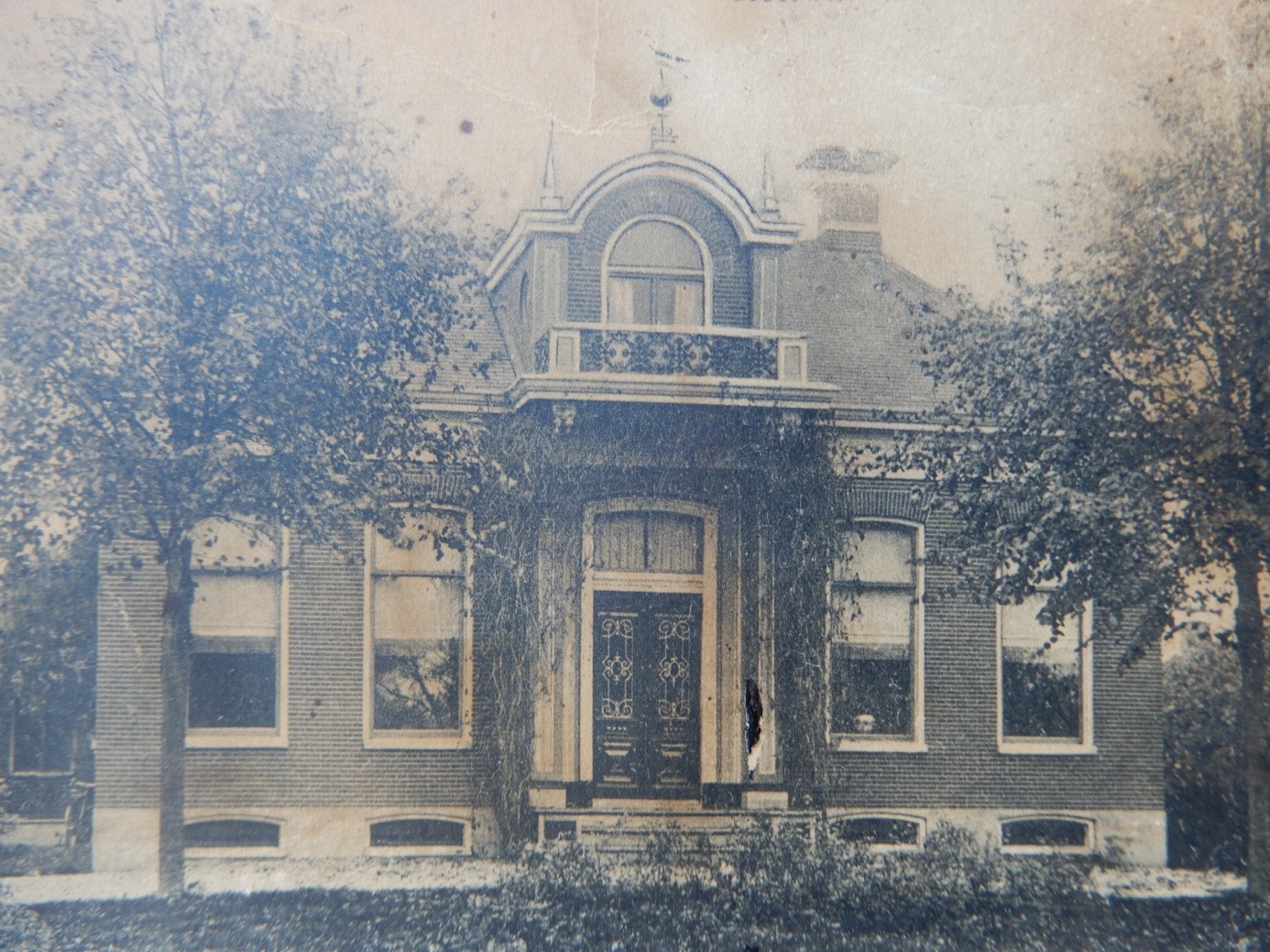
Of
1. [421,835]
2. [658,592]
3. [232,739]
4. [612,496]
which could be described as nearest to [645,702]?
[658,592]

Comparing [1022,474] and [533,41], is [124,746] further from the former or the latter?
[1022,474]

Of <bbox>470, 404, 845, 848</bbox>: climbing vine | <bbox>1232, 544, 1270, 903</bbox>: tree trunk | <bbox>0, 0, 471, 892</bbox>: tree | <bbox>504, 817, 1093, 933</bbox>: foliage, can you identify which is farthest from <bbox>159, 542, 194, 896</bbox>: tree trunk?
<bbox>1232, 544, 1270, 903</bbox>: tree trunk

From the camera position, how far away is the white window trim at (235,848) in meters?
4.88

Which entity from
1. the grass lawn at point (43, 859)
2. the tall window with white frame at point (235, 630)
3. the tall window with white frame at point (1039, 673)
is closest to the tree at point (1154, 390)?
the tall window with white frame at point (1039, 673)

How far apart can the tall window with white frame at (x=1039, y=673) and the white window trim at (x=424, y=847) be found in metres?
3.00

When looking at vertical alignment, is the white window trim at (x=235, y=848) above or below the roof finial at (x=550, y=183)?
below

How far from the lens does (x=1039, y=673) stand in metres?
5.35

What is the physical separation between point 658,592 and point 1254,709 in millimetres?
3296

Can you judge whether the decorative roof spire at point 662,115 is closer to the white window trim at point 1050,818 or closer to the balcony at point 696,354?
the balcony at point 696,354

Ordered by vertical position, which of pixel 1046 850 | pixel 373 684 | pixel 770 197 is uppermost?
pixel 770 197

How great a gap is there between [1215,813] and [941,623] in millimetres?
1832

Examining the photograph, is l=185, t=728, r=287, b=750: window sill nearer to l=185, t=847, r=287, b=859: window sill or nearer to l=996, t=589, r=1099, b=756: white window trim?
l=185, t=847, r=287, b=859: window sill

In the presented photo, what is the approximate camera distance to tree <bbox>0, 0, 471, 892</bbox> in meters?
4.79

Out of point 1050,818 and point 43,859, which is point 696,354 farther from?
point 43,859
